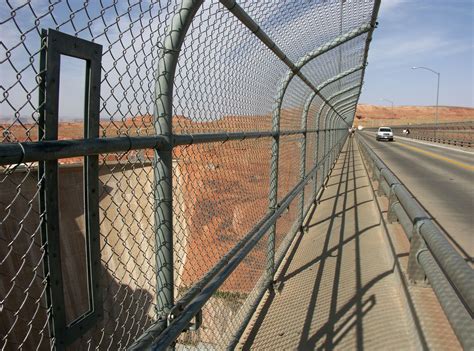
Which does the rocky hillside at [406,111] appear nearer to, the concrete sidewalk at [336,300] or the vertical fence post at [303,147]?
the vertical fence post at [303,147]

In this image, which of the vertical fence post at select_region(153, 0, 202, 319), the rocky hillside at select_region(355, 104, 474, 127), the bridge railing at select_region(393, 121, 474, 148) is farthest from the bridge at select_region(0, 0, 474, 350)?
the rocky hillside at select_region(355, 104, 474, 127)

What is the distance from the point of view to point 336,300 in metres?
4.01

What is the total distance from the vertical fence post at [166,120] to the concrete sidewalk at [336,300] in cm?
182

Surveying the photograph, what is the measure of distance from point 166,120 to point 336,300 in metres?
2.88

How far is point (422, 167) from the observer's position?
53.7 feet

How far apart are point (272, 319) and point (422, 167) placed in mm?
14449

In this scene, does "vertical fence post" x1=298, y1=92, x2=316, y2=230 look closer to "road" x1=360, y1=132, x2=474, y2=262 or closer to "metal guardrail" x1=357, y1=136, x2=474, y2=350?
"road" x1=360, y1=132, x2=474, y2=262

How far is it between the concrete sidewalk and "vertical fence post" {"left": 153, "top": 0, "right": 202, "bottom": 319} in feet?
5.98

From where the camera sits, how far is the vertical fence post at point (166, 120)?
73.8 inches

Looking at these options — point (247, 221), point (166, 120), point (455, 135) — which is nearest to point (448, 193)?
point (247, 221)

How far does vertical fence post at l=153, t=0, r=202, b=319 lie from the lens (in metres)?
1.88

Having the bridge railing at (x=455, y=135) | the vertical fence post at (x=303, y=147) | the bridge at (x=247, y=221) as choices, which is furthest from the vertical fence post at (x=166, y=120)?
the bridge railing at (x=455, y=135)

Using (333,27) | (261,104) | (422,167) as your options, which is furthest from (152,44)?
(422,167)

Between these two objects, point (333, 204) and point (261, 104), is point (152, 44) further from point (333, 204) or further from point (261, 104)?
point (333, 204)
